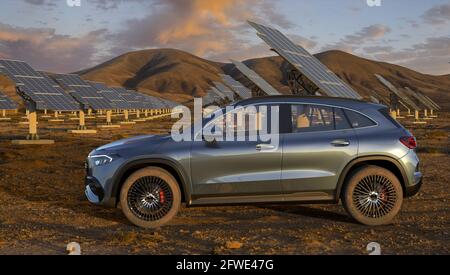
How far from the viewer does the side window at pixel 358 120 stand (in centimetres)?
764

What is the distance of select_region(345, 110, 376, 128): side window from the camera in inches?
301

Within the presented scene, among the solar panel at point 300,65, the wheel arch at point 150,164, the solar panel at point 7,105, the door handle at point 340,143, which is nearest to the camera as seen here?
the wheel arch at point 150,164

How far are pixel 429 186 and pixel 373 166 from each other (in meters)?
4.21

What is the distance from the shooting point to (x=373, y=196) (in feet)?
24.9

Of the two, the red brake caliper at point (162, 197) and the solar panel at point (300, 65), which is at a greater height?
the solar panel at point (300, 65)

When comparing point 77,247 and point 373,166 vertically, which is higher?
point 373,166

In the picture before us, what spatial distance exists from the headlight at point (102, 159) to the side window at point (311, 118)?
8.84ft

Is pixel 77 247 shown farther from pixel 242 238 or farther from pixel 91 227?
pixel 242 238

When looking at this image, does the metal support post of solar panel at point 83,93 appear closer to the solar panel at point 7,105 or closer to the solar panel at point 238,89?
the solar panel at point 7,105

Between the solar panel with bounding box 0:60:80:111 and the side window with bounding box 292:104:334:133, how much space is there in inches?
709

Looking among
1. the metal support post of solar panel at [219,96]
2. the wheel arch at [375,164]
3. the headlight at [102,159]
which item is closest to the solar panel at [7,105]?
the metal support post of solar panel at [219,96]

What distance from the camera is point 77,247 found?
595 centimetres
